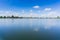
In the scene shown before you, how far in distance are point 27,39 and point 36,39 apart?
2.90 feet

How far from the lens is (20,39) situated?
6863 mm

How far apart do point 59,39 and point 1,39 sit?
18.7 feet

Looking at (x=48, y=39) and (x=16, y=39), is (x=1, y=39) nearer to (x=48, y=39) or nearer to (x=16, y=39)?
(x=16, y=39)

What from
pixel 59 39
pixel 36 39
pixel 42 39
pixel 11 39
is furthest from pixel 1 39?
pixel 59 39

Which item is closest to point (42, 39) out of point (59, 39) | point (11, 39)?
point (59, 39)

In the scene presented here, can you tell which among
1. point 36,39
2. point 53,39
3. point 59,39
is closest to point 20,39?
point 36,39

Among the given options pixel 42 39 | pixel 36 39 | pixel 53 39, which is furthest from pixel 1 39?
pixel 53 39

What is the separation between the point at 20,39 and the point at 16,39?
40 centimetres

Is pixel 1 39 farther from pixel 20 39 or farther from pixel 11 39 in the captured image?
pixel 20 39

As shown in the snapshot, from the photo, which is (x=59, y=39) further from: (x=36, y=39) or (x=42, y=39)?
(x=36, y=39)

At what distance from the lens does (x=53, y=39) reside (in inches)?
283

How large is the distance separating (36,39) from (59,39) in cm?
226

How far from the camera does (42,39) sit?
23.1ft

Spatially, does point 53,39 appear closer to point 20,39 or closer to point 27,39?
point 27,39
